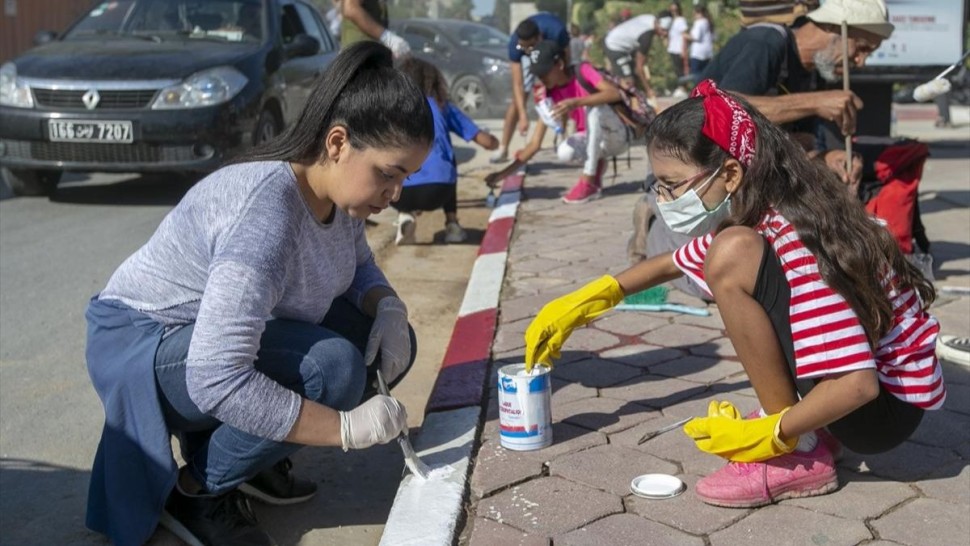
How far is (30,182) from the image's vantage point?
884cm

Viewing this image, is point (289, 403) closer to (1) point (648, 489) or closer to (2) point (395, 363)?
(2) point (395, 363)

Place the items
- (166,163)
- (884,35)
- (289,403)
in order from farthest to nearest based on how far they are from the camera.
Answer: (166,163) < (884,35) < (289,403)

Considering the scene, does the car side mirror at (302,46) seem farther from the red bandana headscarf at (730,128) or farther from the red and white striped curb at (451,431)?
the red bandana headscarf at (730,128)

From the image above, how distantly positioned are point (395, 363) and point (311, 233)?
59cm

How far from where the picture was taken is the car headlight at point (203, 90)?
8.16 metres

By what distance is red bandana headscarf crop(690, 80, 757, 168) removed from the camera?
2.91 m

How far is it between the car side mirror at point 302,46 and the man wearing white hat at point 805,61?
4659 millimetres

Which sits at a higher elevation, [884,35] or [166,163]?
[884,35]

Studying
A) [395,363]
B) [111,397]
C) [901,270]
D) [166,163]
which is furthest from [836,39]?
[166,163]

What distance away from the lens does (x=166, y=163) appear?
8.16 metres

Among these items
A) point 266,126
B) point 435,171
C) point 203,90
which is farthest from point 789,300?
point 266,126

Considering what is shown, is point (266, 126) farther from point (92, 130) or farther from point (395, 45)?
point (395, 45)

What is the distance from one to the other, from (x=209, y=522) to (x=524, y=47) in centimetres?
683

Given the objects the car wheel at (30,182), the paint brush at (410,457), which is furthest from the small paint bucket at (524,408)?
the car wheel at (30,182)
